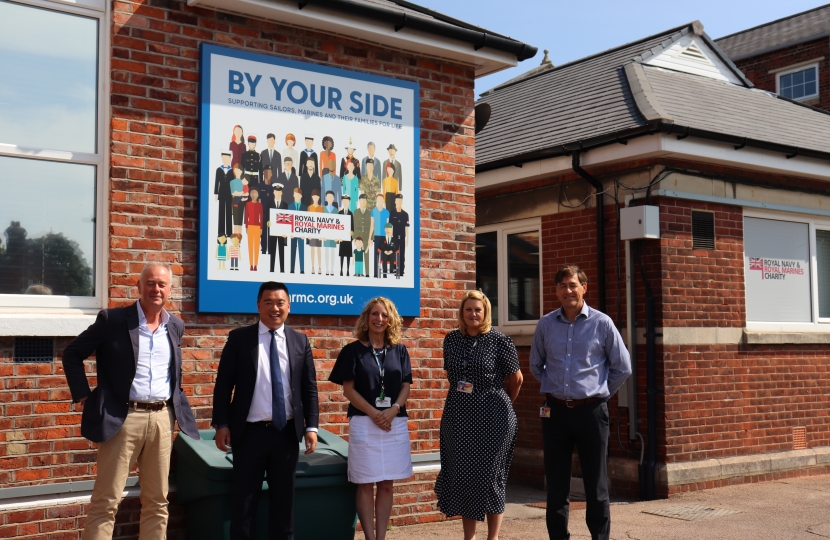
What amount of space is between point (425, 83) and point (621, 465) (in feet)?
15.4

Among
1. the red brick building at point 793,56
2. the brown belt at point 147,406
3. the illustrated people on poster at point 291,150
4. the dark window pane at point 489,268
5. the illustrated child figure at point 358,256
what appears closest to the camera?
the brown belt at point 147,406

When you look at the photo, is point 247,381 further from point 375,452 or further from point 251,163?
point 251,163

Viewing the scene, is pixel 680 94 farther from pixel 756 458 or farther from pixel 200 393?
pixel 200 393

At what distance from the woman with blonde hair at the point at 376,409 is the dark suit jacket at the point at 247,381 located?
38cm

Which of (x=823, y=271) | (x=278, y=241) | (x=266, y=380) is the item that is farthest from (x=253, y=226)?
(x=823, y=271)

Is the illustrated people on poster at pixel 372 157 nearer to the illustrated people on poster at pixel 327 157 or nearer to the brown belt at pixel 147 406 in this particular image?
the illustrated people on poster at pixel 327 157

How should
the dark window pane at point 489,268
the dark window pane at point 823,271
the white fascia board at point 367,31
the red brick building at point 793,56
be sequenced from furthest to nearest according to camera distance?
the red brick building at point 793,56, the dark window pane at point 489,268, the dark window pane at point 823,271, the white fascia board at point 367,31

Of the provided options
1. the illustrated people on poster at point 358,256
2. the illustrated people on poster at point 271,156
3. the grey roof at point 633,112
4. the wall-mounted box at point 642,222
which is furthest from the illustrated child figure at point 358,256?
the grey roof at point 633,112

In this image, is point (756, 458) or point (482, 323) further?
point (756, 458)

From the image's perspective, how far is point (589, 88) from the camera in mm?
11938

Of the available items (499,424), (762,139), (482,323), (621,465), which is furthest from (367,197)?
(762,139)

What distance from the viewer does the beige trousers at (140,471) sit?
5.13m

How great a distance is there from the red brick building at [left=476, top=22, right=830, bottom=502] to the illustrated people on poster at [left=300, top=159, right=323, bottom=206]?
12.7ft

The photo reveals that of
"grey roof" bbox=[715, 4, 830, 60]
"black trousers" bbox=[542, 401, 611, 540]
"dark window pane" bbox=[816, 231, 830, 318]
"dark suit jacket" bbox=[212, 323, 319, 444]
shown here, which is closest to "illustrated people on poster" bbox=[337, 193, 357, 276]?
"dark suit jacket" bbox=[212, 323, 319, 444]
